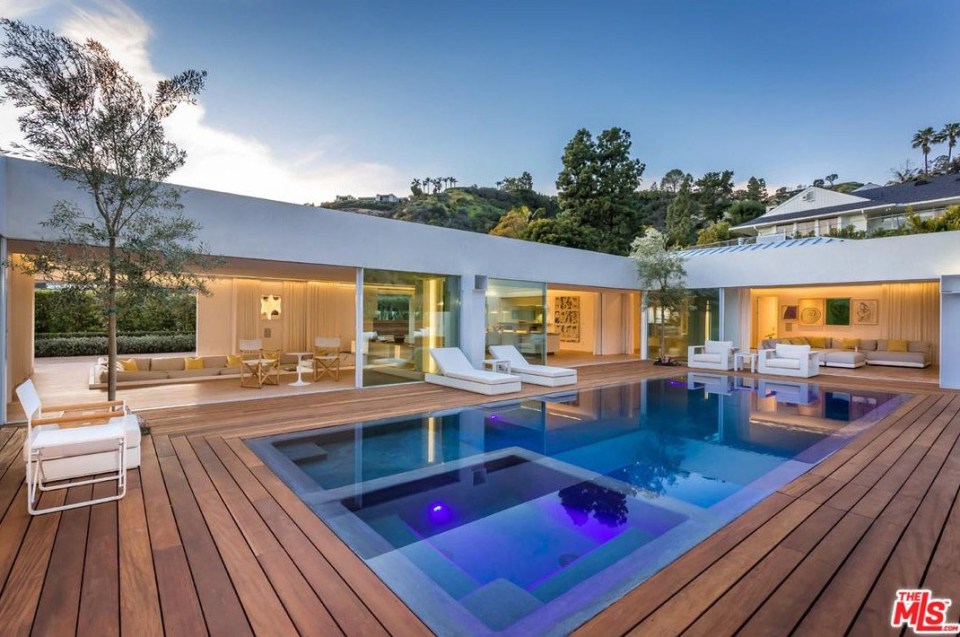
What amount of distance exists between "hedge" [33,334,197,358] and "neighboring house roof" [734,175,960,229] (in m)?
30.9

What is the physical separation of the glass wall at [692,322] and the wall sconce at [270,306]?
1141 centimetres

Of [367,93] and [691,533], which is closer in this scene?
[691,533]

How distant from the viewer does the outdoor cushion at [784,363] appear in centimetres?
1111

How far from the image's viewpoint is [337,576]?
243 cm

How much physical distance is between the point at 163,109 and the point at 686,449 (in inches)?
289

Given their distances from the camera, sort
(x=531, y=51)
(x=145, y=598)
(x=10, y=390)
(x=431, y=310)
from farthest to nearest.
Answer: (x=531, y=51), (x=431, y=310), (x=10, y=390), (x=145, y=598)

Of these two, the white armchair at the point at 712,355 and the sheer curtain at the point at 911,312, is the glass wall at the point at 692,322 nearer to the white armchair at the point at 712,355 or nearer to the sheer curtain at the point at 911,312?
the white armchair at the point at 712,355

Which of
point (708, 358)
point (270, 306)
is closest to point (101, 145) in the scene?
point (270, 306)

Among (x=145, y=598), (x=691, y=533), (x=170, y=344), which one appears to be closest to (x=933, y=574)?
(x=691, y=533)

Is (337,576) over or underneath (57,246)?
underneath

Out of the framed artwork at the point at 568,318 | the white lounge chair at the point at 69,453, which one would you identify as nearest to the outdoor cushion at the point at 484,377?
the white lounge chair at the point at 69,453

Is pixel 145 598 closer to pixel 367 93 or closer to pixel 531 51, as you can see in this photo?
pixel 367 93

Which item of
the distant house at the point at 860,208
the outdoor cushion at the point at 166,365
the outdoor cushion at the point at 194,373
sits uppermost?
the distant house at the point at 860,208

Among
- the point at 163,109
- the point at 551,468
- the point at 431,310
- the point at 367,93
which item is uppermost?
the point at 367,93
